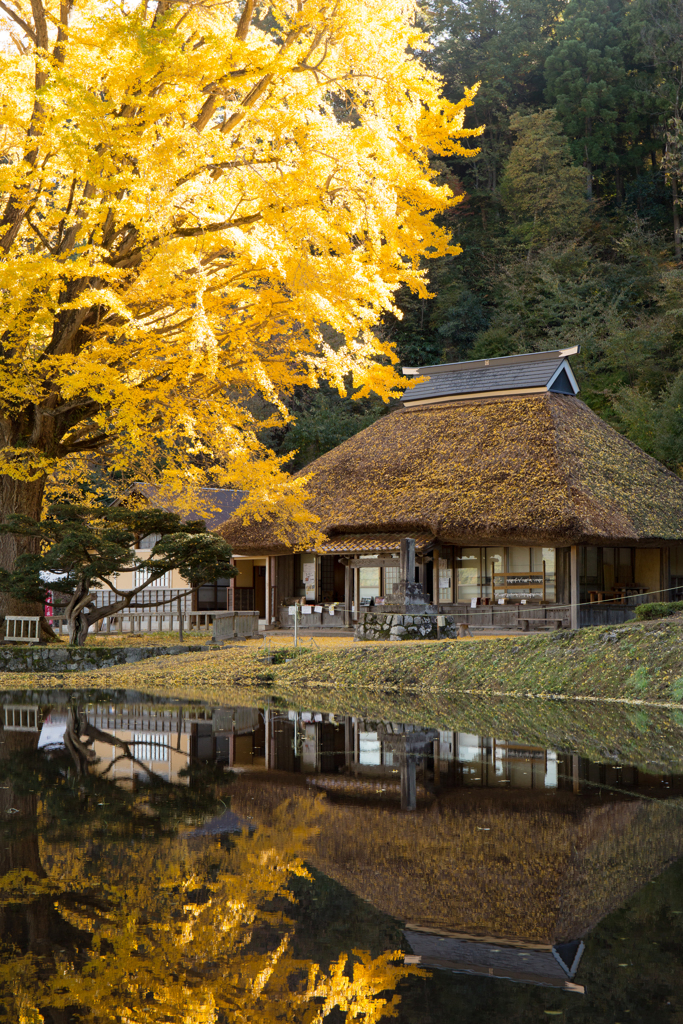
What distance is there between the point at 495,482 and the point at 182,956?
2181 centimetres

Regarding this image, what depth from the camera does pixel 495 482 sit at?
25156mm

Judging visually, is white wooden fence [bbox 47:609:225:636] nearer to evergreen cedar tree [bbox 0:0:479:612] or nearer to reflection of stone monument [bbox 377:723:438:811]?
evergreen cedar tree [bbox 0:0:479:612]

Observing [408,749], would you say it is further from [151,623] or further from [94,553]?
[151,623]

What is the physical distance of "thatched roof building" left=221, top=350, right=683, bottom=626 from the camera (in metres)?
23.9

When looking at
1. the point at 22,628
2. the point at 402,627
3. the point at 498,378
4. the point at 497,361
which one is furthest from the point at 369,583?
the point at 22,628

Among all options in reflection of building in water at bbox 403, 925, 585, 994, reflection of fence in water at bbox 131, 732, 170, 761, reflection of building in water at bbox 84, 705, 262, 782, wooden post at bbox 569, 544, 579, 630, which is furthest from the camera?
wooden post at bbox 569, 544, 579, 630

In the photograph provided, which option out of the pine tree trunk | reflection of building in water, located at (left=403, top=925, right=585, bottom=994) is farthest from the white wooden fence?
reflection of building in water, located at (left=403, top=925, right=585, bottom=994)

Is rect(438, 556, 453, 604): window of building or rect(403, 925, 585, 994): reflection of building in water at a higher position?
rect(438, 556, 453, 604): window of building

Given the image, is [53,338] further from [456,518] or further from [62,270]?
[456,518]

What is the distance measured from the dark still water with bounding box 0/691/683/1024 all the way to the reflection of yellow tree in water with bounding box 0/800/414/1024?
1cm

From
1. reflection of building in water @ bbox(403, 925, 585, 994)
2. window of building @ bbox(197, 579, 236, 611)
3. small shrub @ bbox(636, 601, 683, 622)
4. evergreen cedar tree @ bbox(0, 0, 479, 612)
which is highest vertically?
evergreen cedar tree @ bbox(0, 0, 479, 612)

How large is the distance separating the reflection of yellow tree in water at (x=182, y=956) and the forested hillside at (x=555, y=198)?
34151 millimetres

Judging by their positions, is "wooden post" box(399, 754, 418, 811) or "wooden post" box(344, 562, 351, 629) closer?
"wooden post" box(399, 754, 418, 811)

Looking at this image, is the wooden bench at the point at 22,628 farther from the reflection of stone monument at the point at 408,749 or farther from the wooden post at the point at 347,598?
the reflection of stone monument at the point at 408,749
